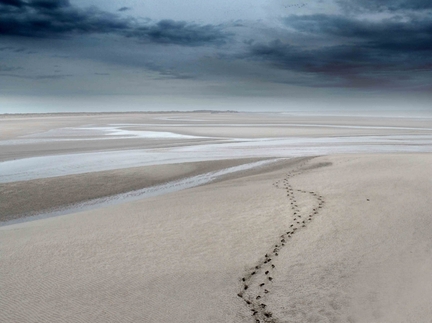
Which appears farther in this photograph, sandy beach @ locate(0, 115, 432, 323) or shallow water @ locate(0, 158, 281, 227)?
shallow water @ locate(0, 158, 281, 227)

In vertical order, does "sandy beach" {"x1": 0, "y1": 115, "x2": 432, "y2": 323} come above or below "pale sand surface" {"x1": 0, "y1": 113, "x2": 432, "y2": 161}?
below

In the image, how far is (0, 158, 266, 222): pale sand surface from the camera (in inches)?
427

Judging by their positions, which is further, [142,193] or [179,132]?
[179,132]

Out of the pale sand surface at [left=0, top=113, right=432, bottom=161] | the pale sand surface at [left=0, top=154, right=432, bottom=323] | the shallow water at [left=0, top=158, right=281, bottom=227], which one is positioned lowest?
the shallow water at [left=0, top=158, right=281, bottom=227]

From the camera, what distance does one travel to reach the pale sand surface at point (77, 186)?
1084 cm

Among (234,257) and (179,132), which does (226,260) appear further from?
(179,132)

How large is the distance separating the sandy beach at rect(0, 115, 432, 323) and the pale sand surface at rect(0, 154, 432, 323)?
0.8 inches

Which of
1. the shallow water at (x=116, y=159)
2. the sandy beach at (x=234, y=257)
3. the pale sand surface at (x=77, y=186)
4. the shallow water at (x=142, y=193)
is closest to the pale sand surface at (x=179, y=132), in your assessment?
the shallow water at (x=116, y=159)

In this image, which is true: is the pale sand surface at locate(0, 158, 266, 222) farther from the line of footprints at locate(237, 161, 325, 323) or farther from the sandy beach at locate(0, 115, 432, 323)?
the line of footprints at locate(237, 161, 325, 323)

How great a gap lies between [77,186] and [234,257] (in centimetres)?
849

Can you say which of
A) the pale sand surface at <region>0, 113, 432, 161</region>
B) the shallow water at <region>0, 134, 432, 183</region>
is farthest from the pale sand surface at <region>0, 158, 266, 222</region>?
the pale sand surface at <region>0, 113, 432, 161</region>

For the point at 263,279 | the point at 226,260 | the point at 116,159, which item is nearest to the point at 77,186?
the point at 116,159

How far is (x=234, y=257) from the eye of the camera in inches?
238

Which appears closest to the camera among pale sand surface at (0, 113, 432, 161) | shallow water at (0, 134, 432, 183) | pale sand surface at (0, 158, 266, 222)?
pale sand surface at (0, 158, 266, 222)
